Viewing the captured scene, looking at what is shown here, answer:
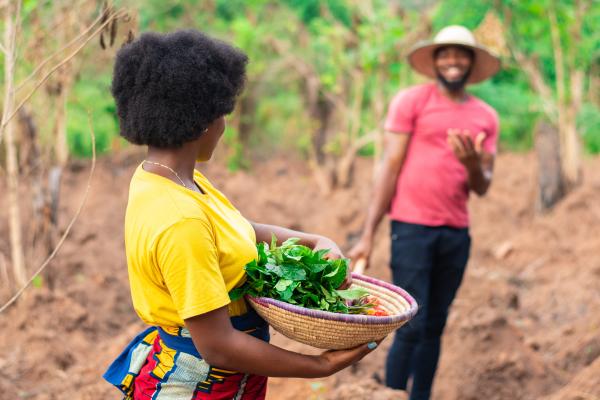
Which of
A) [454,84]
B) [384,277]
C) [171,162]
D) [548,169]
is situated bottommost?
[384,277]

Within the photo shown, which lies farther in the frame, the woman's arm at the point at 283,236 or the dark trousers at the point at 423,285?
the dark trousers at the point at 423,285

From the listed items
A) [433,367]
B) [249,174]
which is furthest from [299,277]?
[249,174]

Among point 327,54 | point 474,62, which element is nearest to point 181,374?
point 474,62

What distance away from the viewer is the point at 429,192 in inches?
149

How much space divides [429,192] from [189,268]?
216 cm

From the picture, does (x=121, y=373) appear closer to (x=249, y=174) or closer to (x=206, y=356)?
(x=206, y=356)

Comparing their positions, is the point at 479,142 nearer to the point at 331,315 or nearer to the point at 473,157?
the point at 473,157

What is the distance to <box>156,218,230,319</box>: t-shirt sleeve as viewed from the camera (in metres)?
1.82

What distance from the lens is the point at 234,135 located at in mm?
10578

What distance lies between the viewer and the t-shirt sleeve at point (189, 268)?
1817 mm

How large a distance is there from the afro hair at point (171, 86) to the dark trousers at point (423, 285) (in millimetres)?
1986

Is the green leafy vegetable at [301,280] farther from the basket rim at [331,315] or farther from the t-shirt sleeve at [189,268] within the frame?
the t-shirt sleeve at [189,268]

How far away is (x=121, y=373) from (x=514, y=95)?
8770mm

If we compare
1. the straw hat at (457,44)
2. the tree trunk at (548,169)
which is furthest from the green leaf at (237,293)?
the tree trunk at (548,169)
